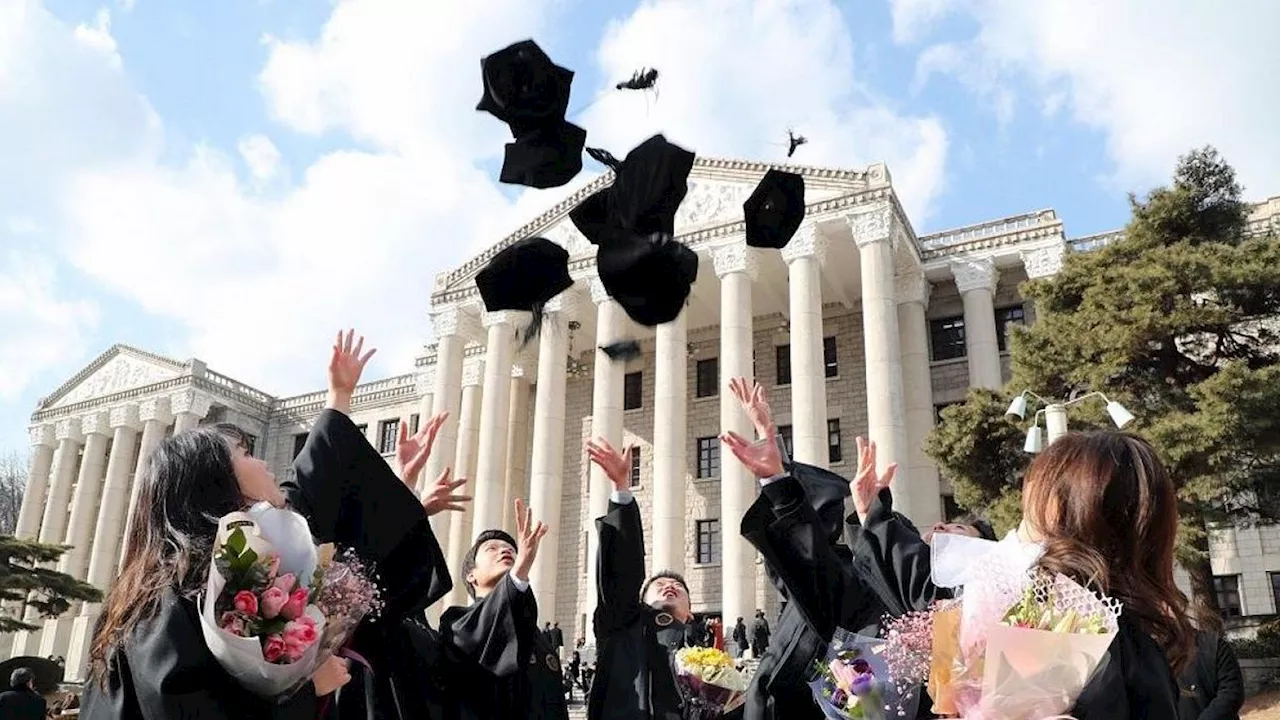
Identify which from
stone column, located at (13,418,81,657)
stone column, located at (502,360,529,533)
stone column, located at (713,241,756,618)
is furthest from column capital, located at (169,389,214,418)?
stone column, located at (713,241,756,618)

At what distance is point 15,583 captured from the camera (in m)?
26.3

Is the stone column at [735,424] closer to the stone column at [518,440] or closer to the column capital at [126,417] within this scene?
the stone column at [518,440]

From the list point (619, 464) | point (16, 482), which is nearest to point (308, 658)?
point (619, 464)

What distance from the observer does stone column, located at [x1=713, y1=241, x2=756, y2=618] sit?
24484 millimetres

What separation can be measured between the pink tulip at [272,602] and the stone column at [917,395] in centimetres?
2297

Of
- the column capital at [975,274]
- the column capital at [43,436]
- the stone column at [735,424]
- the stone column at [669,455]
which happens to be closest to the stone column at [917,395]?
the column capital at [975,274]

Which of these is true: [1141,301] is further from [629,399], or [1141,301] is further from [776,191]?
[629,399]

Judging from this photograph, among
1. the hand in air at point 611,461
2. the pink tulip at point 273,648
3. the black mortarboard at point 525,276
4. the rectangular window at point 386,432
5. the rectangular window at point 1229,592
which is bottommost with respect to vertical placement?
the pink tulip at point 273,648

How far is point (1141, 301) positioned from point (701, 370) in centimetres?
1984

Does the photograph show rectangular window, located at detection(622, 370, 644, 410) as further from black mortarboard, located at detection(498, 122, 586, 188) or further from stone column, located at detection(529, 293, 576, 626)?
black mortarboard, located at detection(498, 122, 586, 188)

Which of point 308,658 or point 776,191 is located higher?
point 776,191

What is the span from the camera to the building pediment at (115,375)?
47.2 metres

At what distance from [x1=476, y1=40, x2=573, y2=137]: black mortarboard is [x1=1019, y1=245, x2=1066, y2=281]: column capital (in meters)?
26.7

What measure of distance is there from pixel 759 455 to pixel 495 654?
1635 millimetres
